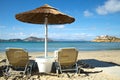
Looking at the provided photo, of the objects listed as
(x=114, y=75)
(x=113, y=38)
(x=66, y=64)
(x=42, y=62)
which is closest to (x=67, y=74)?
(x=66, y=64)

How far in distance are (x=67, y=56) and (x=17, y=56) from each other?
1.37 m

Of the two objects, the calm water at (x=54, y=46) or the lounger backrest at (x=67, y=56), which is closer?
the lounger backrest at (x=67, y=56)

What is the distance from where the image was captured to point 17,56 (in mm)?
5676

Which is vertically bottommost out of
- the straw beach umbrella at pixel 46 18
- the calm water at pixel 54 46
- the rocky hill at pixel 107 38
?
the calm water at pixel 54 46

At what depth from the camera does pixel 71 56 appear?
5.91m

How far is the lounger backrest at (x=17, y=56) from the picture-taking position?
222 inches

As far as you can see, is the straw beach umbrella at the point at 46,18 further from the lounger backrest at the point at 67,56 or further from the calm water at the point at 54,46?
the calm water at the point at 54,46

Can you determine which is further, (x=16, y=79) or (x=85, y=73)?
(x=85, y=73)

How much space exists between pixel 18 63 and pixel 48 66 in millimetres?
843

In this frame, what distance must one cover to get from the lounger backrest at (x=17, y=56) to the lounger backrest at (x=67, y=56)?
95 centimetres

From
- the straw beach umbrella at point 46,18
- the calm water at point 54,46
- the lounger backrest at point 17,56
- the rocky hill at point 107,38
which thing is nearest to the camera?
the lounger backrest at point 17,56

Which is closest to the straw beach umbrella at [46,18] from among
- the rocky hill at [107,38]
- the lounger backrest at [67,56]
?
the lounger backrest at [67,56]

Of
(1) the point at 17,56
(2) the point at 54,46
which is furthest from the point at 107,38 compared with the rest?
(1) the point at 17,56

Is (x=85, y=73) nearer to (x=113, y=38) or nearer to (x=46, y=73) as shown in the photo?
(x=46, y=73)
